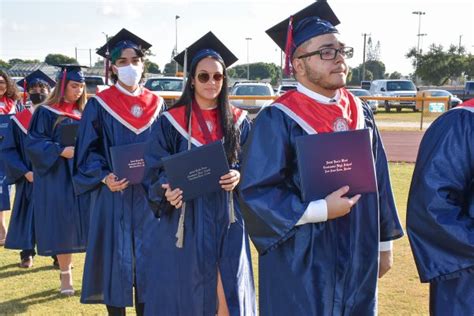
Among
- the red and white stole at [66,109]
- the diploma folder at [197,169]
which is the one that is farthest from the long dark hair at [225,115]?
the red and white stole at [66,109]

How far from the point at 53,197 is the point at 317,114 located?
358 centimetres

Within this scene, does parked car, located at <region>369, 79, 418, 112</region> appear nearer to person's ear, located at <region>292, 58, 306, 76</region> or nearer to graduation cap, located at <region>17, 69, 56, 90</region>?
graduation cap, located at <region>17, 69, 56, 90</region>

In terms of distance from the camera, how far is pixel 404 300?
493cm

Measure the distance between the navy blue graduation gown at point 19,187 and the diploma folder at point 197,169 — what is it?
11.3 ft

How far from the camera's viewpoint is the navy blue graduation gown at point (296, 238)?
248cm

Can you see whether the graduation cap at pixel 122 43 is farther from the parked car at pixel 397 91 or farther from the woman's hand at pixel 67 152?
the parked car at pixel 397 91

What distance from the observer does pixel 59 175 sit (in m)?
5.49

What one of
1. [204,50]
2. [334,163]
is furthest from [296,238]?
[204,50]

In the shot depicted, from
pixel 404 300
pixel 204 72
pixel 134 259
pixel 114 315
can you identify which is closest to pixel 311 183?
pixel 204 72

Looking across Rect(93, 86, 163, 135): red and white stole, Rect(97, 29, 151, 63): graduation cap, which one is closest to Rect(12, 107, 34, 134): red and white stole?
Rect(97, 29, 151, 63): graduation cap

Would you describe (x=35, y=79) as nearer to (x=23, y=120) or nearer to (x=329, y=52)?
(x=23, y=120)

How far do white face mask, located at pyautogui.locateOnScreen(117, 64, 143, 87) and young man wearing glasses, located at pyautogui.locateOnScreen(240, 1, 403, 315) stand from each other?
182cm

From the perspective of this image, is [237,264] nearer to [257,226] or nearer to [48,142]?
[257,226]

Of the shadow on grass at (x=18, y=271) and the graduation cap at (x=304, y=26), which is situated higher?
the graduation cap at (x=304, y=26)
